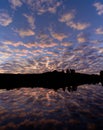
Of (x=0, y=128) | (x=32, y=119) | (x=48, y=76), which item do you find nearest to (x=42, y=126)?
(x=32, y=119)

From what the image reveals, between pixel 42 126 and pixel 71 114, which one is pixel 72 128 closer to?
pixel 42 126

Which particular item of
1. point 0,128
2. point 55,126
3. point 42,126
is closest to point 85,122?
point 55,126

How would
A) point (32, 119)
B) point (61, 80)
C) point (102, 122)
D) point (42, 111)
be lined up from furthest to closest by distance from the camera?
point (61, 80) → point (42, 111) → point (32, 119) → point (102, 122)

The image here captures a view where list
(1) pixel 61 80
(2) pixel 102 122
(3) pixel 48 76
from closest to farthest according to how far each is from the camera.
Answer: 1. (2) pixel 102 122
2. (3) pixel 48 76
3. (1) pixel 61 80

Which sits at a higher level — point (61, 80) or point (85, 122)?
point (61, 80)

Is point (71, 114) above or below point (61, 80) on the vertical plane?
below

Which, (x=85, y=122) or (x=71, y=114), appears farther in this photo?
(x=71, y=114)

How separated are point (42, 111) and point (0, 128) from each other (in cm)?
245

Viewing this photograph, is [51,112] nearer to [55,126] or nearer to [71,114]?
[71,114]

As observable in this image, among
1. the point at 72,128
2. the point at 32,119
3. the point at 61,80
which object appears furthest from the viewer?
the point at 61,80

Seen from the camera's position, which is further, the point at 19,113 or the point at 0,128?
the point at 19,113

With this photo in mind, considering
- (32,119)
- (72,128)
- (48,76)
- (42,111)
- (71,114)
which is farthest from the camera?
(48,76)

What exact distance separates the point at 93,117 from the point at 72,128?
1.46 metres

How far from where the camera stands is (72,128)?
17.1 ft
